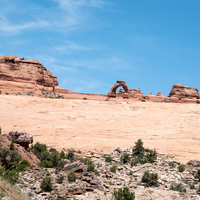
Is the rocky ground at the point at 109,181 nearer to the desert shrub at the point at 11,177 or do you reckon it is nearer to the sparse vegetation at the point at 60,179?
the sparse vegetation at the point at 60,179

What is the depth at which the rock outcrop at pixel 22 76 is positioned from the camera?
5234cm

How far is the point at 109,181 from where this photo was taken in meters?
Answer: 13.8

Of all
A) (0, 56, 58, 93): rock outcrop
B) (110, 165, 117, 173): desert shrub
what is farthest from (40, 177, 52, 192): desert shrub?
(0, 56, 58, 93): rock outcrop

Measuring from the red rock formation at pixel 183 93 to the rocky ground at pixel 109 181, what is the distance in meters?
58.4

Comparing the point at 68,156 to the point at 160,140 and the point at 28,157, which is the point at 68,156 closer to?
the point at 28,157

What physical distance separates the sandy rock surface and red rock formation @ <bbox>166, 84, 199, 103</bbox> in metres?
33.9

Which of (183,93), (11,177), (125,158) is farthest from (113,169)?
(183,93)

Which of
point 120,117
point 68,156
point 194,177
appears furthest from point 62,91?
point 194,177

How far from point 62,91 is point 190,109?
132 feet

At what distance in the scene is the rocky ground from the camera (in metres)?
11.8

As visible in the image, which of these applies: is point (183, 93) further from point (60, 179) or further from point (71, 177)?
point (60, 179)

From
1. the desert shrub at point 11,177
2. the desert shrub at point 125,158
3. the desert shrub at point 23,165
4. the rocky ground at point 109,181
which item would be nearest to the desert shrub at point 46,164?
the rocky ground at point 109,181

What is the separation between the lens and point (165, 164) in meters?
16.7

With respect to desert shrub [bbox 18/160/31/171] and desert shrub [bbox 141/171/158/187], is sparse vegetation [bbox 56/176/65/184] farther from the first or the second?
desert shrub [bbox 141/171/158/187]
